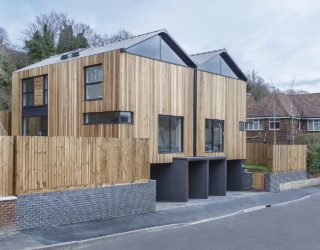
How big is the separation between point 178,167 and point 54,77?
712 cm

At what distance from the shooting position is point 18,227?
1023cm

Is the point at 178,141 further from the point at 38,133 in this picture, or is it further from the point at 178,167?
the point at 38,133

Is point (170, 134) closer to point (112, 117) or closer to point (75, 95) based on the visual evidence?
point (112, 117)

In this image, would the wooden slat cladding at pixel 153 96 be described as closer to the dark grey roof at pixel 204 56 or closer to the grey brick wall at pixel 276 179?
the dark grey roof at pixel 204 56

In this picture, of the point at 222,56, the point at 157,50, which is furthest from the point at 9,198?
the point at 222,56

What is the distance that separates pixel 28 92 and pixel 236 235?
13.8 meters

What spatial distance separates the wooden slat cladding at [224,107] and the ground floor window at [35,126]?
7.43m

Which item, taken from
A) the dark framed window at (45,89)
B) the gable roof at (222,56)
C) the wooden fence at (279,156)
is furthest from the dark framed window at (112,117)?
the wooden fence at (279,156)

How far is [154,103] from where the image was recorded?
1708 centimetres

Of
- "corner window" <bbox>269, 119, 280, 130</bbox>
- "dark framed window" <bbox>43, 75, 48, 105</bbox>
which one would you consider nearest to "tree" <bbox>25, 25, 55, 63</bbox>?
"dark framed window" <bbox>43, 75, 48, 105</bbox>

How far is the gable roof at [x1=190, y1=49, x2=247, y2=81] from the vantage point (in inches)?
800

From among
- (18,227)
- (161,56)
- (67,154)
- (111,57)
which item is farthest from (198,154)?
(18,227)

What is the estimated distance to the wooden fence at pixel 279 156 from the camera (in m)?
21.9

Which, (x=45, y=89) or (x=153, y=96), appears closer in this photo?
(x=153, y=96)
